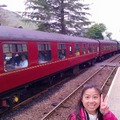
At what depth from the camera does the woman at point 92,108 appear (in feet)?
9.33

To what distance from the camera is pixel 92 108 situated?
9.34ft

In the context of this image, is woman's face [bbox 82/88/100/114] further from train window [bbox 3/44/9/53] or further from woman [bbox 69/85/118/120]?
train window [bbox 3/44/9/53]

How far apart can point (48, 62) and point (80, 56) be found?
7.72 metres

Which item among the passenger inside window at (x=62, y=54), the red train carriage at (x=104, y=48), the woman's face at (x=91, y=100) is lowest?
the red train carriage at (x=104, y=48)

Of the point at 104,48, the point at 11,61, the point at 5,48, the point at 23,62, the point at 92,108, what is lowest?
the point at 104,48

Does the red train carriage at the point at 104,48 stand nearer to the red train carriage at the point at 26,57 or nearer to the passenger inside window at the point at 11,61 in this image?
the red train carriage at the point at 26,57

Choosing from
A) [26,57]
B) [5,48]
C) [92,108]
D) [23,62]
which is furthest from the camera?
[26,57]

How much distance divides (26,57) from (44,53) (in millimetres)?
2146

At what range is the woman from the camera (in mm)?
2844

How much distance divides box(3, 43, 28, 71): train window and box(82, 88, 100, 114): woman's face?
6.53 meters

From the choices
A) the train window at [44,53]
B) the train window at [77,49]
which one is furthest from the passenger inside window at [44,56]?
the train window at [77,49]

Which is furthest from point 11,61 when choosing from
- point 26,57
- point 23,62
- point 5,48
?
point 26,57

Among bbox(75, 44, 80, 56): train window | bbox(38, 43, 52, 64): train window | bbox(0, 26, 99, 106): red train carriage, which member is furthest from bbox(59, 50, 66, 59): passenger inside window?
bbox(75, 44, 80, 56): train window

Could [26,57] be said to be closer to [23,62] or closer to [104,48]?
[23,62]
